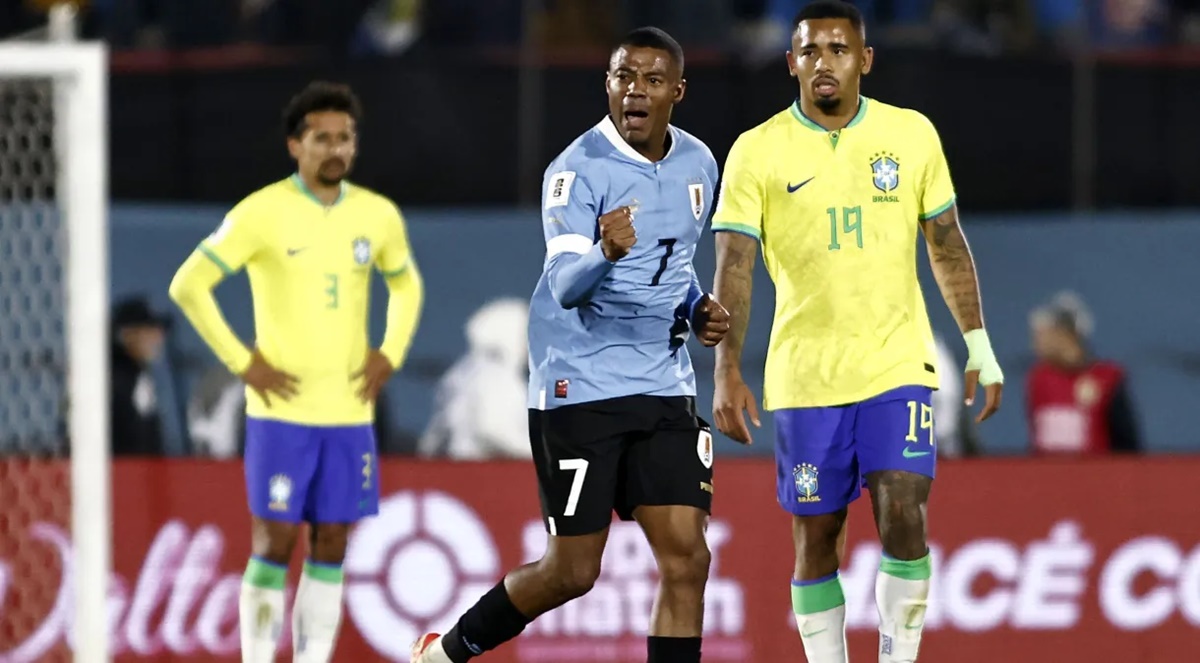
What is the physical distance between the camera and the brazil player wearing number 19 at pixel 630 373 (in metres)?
6.01

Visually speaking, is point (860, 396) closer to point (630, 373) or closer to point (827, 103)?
point (630, 373)

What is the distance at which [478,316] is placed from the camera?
11062 mm

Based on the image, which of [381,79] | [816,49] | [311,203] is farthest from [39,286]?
[816,49]

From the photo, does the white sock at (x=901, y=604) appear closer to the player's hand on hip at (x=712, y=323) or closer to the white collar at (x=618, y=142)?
the player's hand on hip at (x=712, y=323)

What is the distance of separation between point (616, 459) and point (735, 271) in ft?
2.12

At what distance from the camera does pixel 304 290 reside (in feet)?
25.3

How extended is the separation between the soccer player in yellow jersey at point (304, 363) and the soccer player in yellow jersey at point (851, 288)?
1979 mm

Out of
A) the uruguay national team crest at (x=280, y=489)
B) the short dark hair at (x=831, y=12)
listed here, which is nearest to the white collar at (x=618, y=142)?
the short dark hair at (x=831, y=12)

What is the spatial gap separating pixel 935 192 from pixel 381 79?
5.27 meters

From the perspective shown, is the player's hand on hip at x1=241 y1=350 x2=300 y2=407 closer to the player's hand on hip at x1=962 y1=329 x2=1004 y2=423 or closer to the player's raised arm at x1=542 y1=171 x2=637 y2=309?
the player's raised arm at x1=542 y1=171 x2=637 y2=309

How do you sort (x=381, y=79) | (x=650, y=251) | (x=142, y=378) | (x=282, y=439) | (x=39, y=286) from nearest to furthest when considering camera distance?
(x=650, y=251)
(x=282, y=439)
(x=39, y=286)
(x=142, y=378)
(x=381, y=79)

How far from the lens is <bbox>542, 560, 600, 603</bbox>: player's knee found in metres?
6.14

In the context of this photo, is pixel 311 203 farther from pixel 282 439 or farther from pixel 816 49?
pixel 816 49

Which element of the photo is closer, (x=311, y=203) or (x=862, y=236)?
(x=862, y=236)
